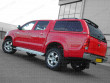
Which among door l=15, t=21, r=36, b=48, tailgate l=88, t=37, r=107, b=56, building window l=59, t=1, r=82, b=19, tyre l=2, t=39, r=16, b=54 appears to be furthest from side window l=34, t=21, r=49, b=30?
building window l=59, t=1, r=82, b=19

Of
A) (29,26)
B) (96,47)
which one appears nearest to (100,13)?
(29,26)

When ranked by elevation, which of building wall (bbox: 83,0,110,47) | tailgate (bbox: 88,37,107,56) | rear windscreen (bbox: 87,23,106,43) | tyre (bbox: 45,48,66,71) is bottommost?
tyre (bbox: 45,48,66,71)

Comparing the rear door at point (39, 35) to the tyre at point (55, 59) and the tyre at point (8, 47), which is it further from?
the tyre at point (8, 47)

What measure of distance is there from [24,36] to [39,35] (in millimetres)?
1119

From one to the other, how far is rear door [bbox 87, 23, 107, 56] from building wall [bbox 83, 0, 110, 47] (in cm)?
1159

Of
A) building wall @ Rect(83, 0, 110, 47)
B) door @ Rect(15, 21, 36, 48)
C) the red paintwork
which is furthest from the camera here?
building wall @ Rect(83, 0, 110, 47)

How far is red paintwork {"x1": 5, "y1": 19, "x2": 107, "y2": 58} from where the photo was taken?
5.20 m

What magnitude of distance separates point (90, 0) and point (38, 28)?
1452cm

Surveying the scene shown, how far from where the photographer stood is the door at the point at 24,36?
7150 mm

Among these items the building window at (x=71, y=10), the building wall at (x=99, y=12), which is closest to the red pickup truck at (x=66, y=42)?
the building wall at (x=99, y=12)

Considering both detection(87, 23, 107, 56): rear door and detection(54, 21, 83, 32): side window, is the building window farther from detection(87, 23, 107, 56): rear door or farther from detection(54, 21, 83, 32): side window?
detection(87, 23, 107, 56): rear door

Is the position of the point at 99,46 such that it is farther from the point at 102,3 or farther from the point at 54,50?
the point at 102,3

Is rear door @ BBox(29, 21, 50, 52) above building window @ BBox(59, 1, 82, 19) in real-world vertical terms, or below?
below

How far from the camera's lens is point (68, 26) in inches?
228
